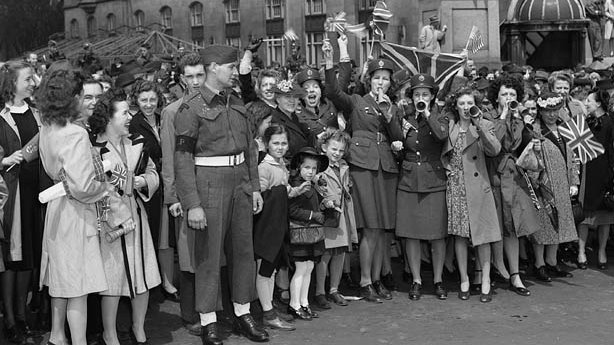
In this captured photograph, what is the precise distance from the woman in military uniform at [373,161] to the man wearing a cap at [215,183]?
5.61 feet

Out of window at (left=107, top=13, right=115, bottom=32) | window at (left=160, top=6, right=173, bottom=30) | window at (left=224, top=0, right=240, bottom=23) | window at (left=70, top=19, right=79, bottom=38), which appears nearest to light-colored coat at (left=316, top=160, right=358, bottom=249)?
window at (left=224, top=0, right=240, bottom=23)

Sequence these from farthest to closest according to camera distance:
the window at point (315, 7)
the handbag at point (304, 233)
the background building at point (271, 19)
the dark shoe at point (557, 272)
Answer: the window at point (315, 7), the background building at point (271, 19), the dark shoe at point (557, 272), the handbag at point (304, 233)

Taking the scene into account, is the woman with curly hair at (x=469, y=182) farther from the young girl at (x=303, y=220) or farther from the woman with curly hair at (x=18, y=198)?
the woman with curly hair at (x=18, y=198)

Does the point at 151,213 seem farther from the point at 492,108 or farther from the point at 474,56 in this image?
the point at 474,56

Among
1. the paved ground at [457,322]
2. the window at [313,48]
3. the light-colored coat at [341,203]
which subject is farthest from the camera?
the window at [313,48]

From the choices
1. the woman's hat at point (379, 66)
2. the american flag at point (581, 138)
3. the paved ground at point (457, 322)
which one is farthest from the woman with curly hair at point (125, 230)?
the american flag at point (581, 138)

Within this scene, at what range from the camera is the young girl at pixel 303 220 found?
7555 millimetres

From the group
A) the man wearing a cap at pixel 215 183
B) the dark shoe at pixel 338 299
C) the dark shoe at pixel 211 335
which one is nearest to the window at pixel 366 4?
the dark shoe at pixel 338 299

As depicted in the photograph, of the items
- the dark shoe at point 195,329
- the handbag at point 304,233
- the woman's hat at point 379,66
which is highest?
the woman's hat at point 379,66

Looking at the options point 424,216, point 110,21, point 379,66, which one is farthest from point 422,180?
point 110,21

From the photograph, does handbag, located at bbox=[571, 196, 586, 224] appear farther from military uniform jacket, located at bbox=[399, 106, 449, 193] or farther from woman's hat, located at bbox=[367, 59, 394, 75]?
woman's hat, located at bbox=[367, 59, 394, 75]

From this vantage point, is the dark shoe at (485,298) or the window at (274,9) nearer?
the dark shoe at (485,298)

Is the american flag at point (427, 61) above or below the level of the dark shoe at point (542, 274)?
above

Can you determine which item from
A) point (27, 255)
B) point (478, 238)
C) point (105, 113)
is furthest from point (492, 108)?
point (27, 255)
